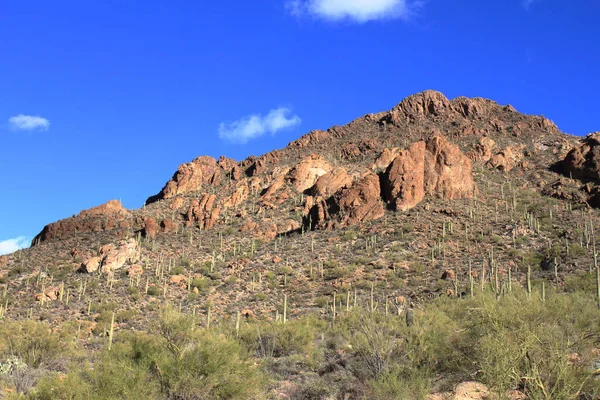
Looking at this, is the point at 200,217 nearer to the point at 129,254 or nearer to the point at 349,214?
the point at 129,254

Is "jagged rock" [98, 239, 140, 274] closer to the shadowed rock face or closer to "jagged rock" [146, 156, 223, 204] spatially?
the shadowed rock face

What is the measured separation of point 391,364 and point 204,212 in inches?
1789

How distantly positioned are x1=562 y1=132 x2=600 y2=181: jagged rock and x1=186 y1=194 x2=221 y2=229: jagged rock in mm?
38728

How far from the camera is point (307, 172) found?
65062mm

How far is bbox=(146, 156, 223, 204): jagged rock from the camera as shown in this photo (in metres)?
69.4

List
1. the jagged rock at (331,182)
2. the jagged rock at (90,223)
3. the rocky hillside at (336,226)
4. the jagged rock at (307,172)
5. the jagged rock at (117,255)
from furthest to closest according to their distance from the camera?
the jagged rock at (307,172) < the jagged rock at (331,182) < the jagged rock at (90,223) < the jagged rock at (117,255) < the rocky hillside at (336,226)

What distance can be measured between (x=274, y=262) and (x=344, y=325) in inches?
876

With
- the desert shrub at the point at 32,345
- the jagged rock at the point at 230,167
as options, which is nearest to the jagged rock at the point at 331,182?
the jagged rock at the point at 230,167

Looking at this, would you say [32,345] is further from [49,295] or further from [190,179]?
[190,179]

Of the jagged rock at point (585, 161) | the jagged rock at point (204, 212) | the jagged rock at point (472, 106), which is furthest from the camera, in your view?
the jagged rock at point (472, 106)

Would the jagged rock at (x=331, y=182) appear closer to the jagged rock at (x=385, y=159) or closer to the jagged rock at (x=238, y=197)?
the jagged rock at (x=385, y=159)

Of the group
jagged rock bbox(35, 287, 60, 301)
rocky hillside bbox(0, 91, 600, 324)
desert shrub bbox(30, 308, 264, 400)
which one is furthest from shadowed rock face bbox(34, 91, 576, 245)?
desert shrub bbox(30, 308, 264, 400)

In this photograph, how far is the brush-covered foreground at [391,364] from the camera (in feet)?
36.4

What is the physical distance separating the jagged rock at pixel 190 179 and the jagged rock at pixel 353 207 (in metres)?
22.0
